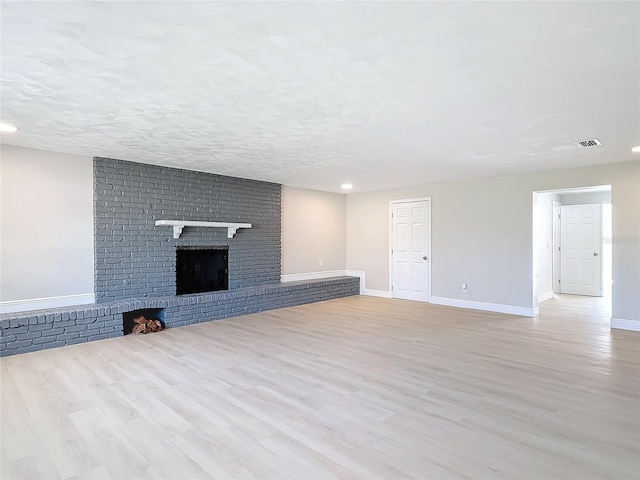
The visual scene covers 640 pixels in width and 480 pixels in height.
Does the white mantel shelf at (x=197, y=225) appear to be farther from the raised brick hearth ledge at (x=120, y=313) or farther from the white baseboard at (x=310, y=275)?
the white baseboard at (x=310, y=275)

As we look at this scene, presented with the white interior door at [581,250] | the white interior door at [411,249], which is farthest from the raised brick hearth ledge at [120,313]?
the white interior door at [581,250]

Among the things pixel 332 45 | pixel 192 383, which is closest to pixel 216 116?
pixel 332 45

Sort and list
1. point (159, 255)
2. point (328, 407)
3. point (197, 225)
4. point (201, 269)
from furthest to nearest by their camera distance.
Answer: point (201, 269) → point (197, 225) → point (159, 255) → point (328, 407)

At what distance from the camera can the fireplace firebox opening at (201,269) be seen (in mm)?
6000

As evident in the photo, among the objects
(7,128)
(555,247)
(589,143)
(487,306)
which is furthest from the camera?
(555,247)

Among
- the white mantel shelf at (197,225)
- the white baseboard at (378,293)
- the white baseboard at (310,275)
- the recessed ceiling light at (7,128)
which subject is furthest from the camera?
the white baseboard at (378,293)

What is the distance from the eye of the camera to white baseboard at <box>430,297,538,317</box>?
20.1 feet

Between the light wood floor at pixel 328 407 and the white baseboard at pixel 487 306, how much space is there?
1.20m

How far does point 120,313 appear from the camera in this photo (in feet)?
16.0

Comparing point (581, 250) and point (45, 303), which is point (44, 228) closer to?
point (45, 303)

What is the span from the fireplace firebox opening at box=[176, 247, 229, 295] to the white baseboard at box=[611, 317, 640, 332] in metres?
6.09

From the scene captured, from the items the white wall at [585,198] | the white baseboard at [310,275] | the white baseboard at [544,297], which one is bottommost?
the white baseboard at [544,297]

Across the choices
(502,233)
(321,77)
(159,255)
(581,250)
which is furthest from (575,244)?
(159,255)

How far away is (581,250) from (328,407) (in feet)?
26.5
